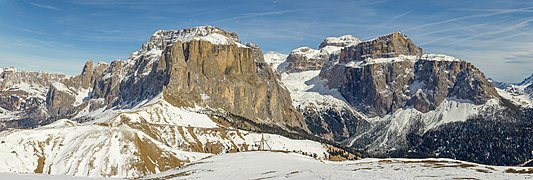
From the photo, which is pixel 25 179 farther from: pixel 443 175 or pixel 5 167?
pixel 5 167

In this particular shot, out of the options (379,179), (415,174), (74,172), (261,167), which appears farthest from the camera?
(74,172)

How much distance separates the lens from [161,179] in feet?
324

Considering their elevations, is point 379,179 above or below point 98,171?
above

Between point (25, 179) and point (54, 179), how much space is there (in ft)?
15.0

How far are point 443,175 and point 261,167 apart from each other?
41.8 meters

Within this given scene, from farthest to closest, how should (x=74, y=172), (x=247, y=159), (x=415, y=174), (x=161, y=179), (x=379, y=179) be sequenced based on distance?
(x=74, y=172) → (x=247, y=159) → (x=161, y=179) → (x=415, y=174) → (x=379, y=179)

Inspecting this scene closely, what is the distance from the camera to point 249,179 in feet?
273

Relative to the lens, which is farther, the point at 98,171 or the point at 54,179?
the point at 98,171

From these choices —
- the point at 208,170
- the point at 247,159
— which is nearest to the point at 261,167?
the point at 208,170

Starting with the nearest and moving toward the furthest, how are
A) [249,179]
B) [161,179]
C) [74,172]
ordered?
[249,179], [161,179], [74,172]

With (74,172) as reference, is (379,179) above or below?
above

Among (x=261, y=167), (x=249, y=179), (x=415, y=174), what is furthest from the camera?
(x=261, y=167)

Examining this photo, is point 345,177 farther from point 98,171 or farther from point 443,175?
point 98,171

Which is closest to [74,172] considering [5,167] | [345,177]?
[5,167]
